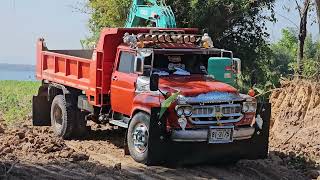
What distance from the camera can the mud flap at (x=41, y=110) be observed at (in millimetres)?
15273

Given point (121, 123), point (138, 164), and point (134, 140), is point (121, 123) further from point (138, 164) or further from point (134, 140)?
point (138, 164)

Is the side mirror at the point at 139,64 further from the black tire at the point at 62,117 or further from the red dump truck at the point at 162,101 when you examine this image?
the black tire at the point at 62,117

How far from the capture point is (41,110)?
1531cm

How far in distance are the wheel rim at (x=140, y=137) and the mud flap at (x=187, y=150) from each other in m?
0.32

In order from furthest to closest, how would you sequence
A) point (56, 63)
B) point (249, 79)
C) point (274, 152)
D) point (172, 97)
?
point (249, 79)
point (56, 63)
point (274, 152)
point (172, 97)

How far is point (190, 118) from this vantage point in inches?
412

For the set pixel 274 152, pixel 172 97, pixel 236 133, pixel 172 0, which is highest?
pixel 172 0

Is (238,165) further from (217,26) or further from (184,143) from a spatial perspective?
(217,26)

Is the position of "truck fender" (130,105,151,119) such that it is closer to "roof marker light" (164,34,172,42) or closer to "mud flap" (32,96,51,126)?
"roof marker light" (164,34,172,42)

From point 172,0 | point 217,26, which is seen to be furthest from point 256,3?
point 172,0

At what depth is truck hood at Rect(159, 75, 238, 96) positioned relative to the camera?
10695 millimetres

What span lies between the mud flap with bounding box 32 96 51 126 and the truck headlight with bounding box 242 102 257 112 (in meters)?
6.03

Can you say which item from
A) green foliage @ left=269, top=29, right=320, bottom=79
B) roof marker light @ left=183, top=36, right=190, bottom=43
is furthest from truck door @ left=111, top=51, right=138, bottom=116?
green foliage @ left=269, top=29, right=320, bottom=79

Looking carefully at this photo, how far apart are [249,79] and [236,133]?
12892 millimetres
